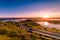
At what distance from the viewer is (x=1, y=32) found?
1952 centimetres

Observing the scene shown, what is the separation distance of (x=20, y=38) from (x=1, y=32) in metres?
3.79

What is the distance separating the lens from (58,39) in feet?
54.2

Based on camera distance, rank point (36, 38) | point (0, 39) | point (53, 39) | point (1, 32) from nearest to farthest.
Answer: point (0, 39) → point (53, 39) → point (36, 38) → point (1, 32)

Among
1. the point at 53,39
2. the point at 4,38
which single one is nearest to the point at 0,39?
the point at 4,38

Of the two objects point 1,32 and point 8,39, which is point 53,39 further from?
point 1,32

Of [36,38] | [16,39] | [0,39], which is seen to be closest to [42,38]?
[36,38]

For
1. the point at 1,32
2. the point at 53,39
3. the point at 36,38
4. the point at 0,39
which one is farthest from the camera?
the point at 1,32

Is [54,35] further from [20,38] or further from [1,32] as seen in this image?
[1,32]

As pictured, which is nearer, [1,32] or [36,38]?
[36,38]

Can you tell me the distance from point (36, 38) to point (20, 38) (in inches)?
89.6

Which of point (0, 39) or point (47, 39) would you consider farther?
point (47, 39)

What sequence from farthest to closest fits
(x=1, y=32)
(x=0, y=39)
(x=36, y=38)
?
(x=1, y=32), (x=36, y=38), (x=0, y=39)

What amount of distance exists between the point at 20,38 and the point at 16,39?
0.55m

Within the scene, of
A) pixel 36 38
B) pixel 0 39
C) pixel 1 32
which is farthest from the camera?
pixel 1 32
